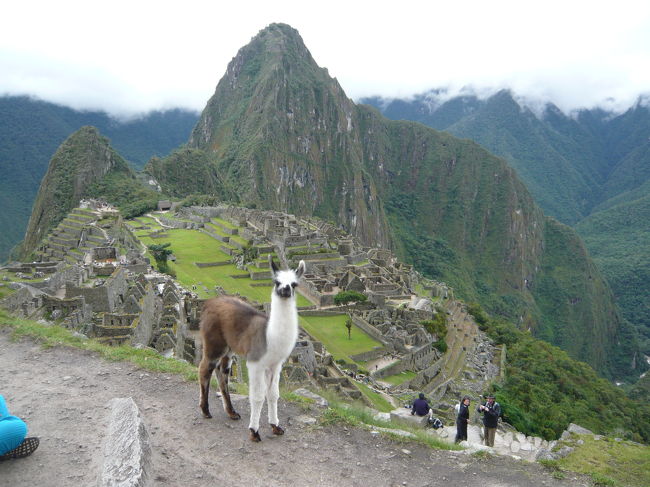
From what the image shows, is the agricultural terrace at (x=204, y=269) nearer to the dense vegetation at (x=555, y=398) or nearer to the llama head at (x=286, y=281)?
the dense vegetation at (x=555, y=398)

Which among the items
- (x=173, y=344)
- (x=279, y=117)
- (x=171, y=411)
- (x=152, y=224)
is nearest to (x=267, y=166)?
(x=279, y=117)

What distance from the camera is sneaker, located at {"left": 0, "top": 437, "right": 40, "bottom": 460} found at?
465 centimetres

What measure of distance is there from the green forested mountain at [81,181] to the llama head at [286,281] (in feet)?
225

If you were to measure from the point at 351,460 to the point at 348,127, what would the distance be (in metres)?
181

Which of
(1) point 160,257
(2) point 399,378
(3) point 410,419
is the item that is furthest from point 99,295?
(1) point 160,257

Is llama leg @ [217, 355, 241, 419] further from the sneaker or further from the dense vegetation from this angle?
the dense vegetation

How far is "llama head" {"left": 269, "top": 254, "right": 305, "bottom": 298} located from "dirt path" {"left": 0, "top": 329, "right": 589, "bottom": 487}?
6.25 feet

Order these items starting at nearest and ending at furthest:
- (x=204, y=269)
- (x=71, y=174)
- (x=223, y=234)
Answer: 1. (x=204, y=269)
2. (x=223, y=234)
3. (x=71, y=174)

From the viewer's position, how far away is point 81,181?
79.7m

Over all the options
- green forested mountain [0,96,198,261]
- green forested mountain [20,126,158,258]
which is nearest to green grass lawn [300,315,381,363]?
green forested mountain [20,126,158,258]

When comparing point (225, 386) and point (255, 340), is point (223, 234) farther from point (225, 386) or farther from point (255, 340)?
point (255, 340)

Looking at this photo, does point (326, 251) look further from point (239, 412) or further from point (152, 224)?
point (239, 412)

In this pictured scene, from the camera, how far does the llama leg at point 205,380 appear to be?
561 centimetres

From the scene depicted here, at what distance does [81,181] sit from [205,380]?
85.2 metres
